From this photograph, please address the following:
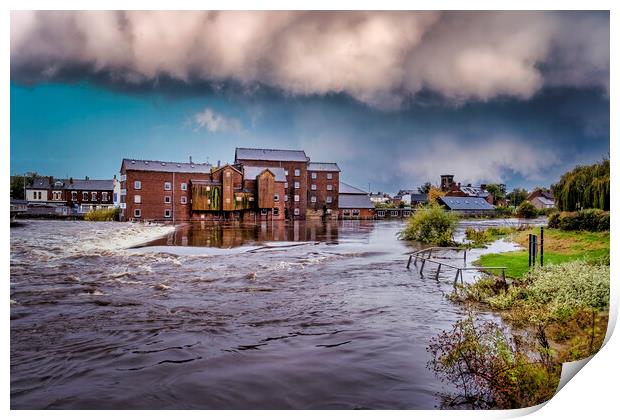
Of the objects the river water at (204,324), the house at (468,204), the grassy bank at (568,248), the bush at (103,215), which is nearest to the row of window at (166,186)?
the bush at (103,215)

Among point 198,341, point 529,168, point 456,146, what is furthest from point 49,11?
point 529,168

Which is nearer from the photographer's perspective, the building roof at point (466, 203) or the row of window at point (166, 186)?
the row of window at point (166, 186)

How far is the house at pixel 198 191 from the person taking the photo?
6.09 meters

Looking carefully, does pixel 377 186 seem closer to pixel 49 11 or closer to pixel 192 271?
pixel 192 271

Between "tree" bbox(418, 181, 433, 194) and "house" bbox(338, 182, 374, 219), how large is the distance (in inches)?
28.5

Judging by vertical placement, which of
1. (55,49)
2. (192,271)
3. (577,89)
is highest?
(55,49)

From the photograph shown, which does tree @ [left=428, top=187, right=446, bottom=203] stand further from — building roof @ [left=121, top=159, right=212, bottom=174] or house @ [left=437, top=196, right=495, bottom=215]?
building roof @ [left=121, top=159, right=212, bottom=174]

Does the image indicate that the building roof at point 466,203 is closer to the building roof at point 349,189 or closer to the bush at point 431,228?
the bush at point 431,228

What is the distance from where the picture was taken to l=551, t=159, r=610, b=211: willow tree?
568cm

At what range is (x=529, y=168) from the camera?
6.03 meters

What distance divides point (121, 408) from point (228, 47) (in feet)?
13.1

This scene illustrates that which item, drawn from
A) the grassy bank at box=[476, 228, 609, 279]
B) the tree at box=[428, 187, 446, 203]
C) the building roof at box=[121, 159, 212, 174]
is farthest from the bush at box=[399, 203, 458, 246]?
the building roof at box=[121, 159, 212, 174]

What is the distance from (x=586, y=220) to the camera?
229 inches

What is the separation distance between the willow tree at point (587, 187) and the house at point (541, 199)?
7.5 inches
